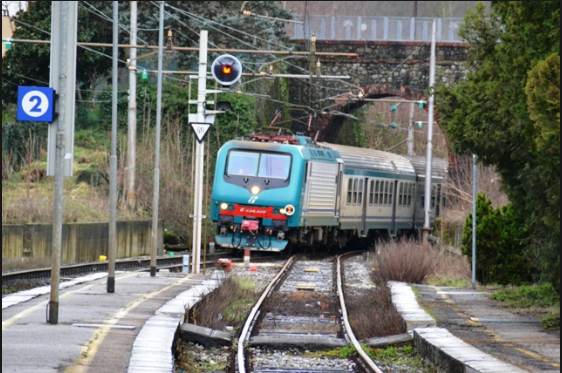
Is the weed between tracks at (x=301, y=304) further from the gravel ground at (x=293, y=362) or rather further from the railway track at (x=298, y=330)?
the gravel ground at (x=293, y=362)

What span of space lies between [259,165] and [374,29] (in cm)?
1689

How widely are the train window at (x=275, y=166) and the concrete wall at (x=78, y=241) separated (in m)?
3.84

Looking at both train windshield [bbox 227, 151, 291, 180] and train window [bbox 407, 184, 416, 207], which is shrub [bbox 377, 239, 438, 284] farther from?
train window [bbox 407, 184, 416, 207]

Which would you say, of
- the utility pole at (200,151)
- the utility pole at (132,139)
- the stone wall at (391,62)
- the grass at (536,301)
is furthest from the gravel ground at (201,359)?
the stone wall at (391,62)

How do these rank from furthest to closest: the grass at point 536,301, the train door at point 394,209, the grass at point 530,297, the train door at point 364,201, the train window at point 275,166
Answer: the train door at point 394,209, the train door at point 364,201, the train window at point 275,166, the grass at point 530,297, the grass at point 536,301

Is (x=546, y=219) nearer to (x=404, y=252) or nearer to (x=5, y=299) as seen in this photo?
(x=5, y=299)

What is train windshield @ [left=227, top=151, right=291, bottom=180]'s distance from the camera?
29234 mm

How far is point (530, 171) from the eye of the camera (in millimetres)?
13930

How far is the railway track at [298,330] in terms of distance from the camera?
11664 millimetres

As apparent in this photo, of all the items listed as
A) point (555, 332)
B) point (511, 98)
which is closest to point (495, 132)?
point (511, 98)

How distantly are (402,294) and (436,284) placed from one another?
4924 mm

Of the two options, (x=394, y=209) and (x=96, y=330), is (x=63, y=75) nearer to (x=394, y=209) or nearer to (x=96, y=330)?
(x=96, y=330)

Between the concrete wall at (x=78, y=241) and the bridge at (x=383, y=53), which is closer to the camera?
the concrete wall at (x=78, y=241)

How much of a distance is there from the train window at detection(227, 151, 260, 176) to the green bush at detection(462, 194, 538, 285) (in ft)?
29.9
